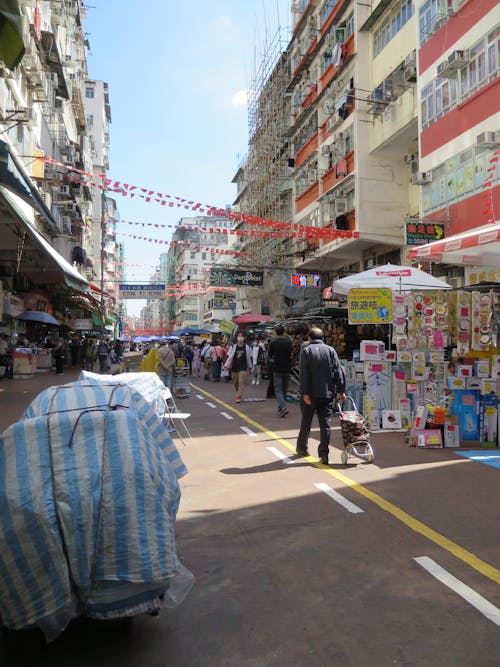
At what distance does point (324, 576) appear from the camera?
3963 mm

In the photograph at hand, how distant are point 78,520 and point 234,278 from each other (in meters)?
28.1

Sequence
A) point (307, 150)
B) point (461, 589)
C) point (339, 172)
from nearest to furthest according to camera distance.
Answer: point (461, 589) < point (339, 172) < point (307, 150)

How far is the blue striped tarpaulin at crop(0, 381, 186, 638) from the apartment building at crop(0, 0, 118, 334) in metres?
2.52

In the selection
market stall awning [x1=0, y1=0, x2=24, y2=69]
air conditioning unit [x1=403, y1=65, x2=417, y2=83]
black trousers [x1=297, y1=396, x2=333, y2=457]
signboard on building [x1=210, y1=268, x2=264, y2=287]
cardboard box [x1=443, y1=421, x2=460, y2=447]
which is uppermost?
air conditioning unit [x1=403, y1=65, x2=417, y2=83]

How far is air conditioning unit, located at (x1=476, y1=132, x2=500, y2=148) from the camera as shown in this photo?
15.1 meters

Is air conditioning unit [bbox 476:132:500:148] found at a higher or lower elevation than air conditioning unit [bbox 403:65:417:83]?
lower

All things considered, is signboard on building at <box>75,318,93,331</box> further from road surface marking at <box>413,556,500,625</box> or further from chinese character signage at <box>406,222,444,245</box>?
road surface marking at <box>413,556,500,625</box>

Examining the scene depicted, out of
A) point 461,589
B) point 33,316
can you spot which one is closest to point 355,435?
point 461,589

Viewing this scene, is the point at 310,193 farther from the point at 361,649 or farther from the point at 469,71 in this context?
the point at 361,649

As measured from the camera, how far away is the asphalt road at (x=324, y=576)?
2990 mm

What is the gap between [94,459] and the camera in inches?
114

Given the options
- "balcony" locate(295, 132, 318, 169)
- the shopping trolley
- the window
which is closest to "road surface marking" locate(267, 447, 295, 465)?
the shopping trolley

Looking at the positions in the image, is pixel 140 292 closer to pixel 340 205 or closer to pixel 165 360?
pixel 340 205

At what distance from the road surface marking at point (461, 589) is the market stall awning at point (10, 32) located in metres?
4.55
